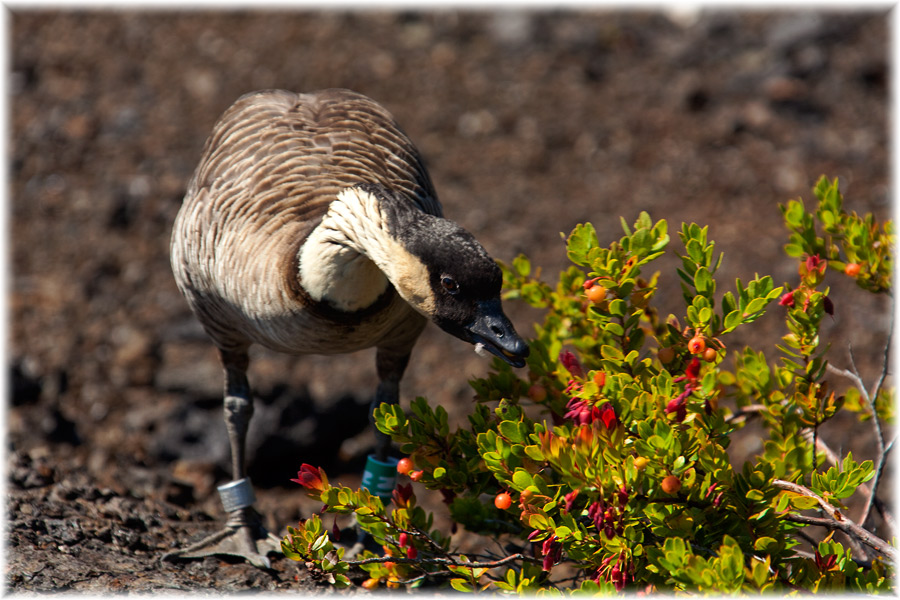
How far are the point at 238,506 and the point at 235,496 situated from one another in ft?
0.18

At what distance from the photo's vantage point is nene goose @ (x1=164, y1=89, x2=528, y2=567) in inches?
132

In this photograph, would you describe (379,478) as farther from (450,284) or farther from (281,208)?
(450,284)

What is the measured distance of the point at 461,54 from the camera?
966 centimetres

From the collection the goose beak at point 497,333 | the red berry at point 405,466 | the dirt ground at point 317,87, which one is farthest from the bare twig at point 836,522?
the dirt ground at point 317,87

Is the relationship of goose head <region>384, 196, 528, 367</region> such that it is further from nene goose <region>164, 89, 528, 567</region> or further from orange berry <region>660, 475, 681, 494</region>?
orange berry <region>660, 475, 681, 494</region>

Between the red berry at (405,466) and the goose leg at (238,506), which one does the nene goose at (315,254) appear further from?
the red berry at (405,466)

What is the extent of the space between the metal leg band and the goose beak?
1.93 meters

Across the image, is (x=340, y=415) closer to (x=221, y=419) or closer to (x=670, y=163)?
(x=221, y=419)

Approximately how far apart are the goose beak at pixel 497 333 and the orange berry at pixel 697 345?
592mm

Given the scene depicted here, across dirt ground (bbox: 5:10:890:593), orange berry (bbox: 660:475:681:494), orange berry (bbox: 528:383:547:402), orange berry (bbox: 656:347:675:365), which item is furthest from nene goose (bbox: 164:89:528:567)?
dirt ground (bbox: 5:10:890:593)

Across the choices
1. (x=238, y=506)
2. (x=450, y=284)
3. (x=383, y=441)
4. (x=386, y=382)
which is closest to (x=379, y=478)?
(x=383, y=441)

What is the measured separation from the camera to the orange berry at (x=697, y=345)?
316 cm

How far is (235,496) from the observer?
15.2 ft

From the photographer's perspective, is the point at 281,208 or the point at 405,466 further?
the point at 281,208
